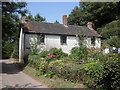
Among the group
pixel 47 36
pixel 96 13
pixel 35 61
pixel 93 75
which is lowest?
pixel 35 61

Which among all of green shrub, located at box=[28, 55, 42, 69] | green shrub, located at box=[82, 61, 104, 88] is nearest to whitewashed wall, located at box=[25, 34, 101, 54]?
green shrub, located at box=[28, 55, 42, 69]

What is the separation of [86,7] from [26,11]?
2339 cm

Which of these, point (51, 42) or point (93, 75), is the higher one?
point (51, 42)

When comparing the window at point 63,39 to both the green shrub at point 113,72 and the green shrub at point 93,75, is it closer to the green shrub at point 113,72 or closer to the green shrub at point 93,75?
the green shrub at point 93,75

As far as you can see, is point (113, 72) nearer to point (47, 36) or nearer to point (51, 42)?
point (51, 42)

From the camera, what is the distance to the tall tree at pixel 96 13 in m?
31.4

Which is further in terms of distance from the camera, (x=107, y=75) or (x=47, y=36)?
(x=47, y=36)

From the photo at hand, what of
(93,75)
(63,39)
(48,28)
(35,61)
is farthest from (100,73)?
(48,28)

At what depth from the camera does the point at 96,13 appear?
1359 inches

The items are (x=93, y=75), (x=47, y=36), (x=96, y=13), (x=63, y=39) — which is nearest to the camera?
(x=93, y=75)

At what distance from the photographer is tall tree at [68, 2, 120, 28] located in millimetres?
31391

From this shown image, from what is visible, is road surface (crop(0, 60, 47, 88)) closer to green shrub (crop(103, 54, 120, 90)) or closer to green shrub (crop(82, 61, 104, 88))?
green shrub (crop(82, 61, 104, 88))

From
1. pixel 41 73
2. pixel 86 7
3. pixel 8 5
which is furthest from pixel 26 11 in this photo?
pixel 86 7

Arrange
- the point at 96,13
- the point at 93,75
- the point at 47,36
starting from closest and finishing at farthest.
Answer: the point at 93,75 < the point at 47,36 < the point at 96,13
